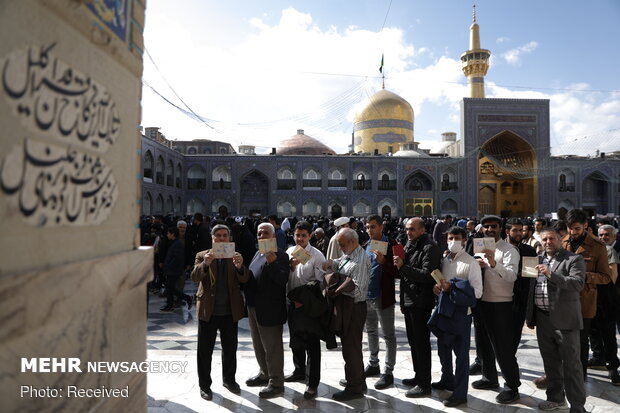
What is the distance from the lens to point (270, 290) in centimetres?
308

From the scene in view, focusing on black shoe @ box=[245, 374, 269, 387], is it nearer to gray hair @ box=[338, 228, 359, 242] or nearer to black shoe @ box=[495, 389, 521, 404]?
gray hair @ box=[338, 228, 359, 242]

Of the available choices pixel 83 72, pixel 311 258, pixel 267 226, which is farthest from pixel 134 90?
pixel 311 258

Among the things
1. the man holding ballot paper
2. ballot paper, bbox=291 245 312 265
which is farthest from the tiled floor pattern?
ballot paper, bbox=291 245 312 265

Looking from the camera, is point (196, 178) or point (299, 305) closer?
point (299, 305)

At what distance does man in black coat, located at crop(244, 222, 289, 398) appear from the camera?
3.03m

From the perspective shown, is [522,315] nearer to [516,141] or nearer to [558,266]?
[558,266]

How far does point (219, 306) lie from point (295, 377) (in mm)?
912

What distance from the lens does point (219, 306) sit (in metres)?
3.07

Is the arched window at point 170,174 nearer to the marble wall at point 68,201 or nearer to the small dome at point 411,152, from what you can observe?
the small dome at point 411,152

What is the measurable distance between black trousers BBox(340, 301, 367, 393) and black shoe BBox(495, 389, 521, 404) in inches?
39.4

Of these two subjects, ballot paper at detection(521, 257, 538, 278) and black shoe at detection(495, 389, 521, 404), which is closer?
ballot paper at detection(521, 257, 538, 278)

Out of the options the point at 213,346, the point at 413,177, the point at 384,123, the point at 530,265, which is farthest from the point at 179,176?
the point at 530,265

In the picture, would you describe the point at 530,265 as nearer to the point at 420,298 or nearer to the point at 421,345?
the point at 420,298

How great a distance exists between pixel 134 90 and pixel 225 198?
77.7ft
